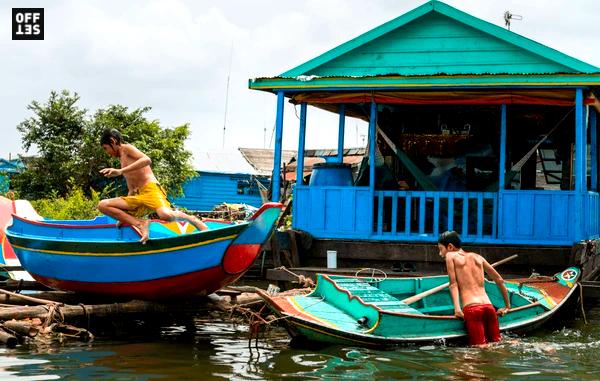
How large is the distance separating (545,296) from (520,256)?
Answer: 178 centimetres

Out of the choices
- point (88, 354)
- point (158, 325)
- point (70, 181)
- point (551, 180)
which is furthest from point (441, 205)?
point (70, 181)

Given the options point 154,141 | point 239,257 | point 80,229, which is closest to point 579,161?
point 239,257

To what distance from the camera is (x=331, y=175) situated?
1548 centimetres

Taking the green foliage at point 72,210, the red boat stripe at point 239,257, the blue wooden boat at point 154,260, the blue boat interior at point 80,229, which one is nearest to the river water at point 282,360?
the blue wooden boat at point 154,260

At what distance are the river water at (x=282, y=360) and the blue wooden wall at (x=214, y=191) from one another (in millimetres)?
27204

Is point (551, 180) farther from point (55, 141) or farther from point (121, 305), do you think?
point (55, 141)

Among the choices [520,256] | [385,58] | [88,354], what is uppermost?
[385,58]

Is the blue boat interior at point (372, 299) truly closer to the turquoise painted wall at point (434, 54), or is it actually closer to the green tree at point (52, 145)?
the turquoise painted wall at point (434, 54)

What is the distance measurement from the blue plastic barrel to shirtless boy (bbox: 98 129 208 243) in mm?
4017

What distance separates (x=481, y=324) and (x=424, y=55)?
6.01m

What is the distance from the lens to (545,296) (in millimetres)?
12539

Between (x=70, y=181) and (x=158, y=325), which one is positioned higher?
(x=70, y=181)

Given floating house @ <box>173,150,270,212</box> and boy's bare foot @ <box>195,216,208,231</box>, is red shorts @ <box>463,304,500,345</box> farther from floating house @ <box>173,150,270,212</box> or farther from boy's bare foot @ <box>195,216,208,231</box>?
floating house @ <box>173,150,270,212</box>

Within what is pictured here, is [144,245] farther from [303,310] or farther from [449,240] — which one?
[449,240]
